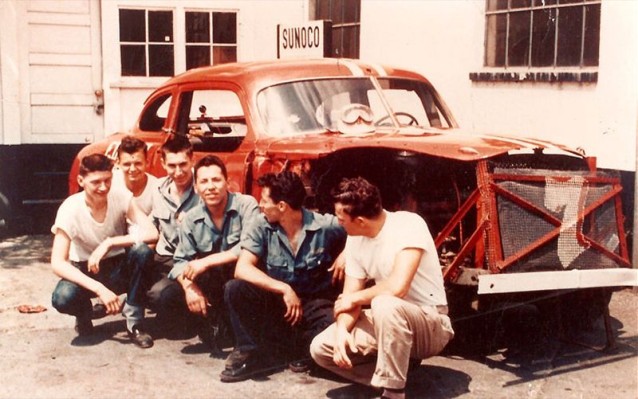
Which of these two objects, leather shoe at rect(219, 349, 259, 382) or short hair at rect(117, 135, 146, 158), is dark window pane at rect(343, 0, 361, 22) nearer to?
short hair at rect(117, 135, 146, 158)

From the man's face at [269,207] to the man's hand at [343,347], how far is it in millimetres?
941

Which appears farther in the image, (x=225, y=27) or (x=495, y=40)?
(x=225, y=27)

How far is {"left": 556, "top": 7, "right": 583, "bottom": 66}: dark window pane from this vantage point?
8250 mm

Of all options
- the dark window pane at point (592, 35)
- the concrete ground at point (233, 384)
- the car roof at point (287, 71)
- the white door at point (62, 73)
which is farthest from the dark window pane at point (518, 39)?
the white door at point (62, 73)

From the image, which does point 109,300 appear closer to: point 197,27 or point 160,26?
point 160,26


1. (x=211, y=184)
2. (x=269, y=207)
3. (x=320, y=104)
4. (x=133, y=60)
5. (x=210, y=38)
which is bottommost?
(x=269, y=207)

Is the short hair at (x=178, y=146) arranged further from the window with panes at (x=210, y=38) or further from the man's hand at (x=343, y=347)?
the window with panes at (x=210, y=38)

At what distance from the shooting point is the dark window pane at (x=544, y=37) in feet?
28.2

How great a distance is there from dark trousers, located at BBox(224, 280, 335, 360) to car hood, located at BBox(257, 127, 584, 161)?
1.07 meters

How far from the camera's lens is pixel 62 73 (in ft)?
39.3

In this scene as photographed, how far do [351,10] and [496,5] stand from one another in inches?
122

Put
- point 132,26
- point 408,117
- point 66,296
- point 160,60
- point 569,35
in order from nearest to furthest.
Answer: point 66,296 → point 408,117 → point 569,35 → point 132,26 → point 160,60

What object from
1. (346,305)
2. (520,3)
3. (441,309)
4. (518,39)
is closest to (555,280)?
(441,309)

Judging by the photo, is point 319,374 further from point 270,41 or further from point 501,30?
point 270,41
